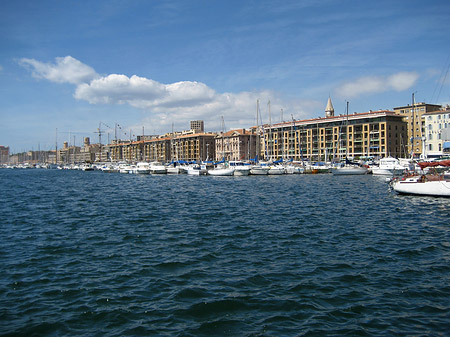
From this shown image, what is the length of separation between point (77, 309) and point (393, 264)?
10871 mm

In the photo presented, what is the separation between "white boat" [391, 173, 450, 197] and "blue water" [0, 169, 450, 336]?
1042cm

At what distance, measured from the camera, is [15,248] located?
54.8ft

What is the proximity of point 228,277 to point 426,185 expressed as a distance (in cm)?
2800

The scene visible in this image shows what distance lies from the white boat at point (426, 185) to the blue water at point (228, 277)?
410 inches

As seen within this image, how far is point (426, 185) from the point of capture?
33.5 meters

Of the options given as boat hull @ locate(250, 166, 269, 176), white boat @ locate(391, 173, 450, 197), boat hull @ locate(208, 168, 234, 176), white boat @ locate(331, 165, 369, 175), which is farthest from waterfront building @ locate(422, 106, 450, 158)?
white boat @ locate(391, 173, 450, 197)

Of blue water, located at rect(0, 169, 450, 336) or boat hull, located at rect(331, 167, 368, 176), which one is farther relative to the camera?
boat hull, located at rect(331, 167, 368, 176)

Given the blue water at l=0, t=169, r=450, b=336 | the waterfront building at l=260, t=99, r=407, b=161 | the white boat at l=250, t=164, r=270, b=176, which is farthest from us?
the waterfront building at l=260, t=99, r=407, b=161

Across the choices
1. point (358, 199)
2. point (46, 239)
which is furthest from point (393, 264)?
point (358, 199)

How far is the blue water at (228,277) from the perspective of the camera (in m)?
9.14

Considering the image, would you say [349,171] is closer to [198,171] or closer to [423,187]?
[198,171]

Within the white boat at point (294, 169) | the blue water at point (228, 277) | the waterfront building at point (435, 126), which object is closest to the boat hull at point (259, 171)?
the white boat at point (294, 169)

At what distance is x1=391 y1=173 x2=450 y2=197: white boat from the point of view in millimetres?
32531

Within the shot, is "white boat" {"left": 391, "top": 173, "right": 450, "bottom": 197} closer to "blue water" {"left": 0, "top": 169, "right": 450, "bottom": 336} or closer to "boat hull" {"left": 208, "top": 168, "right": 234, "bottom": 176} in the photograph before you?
"blue water" {"left": 0, "top": 169, "right": 450, "bottom": 336}
